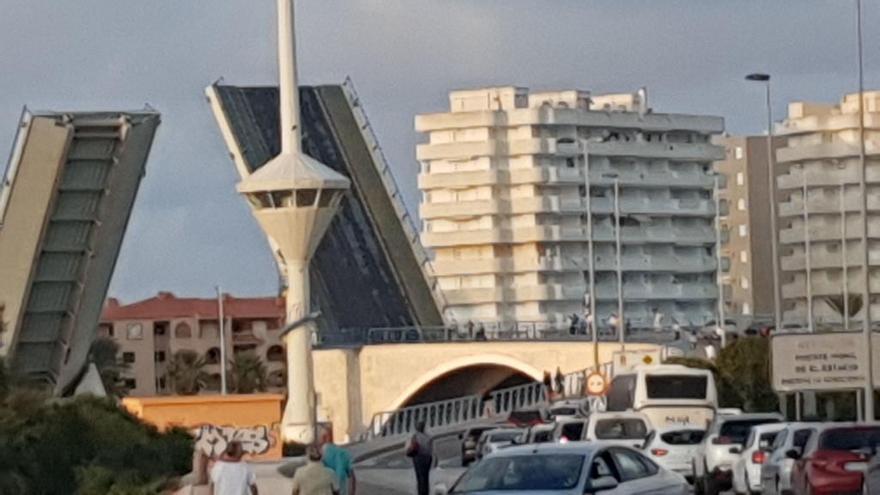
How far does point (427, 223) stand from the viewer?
149 metres

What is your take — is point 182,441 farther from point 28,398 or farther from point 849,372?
point 849,372

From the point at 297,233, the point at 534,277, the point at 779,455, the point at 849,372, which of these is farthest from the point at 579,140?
the point at 779,455

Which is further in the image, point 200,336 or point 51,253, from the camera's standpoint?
point 200,336

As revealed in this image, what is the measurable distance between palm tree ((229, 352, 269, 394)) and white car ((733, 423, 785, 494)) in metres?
84.6

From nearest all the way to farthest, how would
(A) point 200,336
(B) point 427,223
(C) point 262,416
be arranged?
(C) point 262,416
(A) point 200,336
(B) point 427,223

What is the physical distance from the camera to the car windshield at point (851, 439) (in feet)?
97.0

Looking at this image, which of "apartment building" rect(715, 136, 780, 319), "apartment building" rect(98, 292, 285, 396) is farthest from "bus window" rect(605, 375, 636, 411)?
"apartment building" rect(715, 136, 780, 319)

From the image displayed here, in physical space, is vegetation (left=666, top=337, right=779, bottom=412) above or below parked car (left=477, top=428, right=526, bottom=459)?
above

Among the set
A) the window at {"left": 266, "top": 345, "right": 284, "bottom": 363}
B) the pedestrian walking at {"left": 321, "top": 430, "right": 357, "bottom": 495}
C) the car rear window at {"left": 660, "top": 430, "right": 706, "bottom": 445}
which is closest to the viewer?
the pedestrian walking at {"left": 321, "top": 430, "right": 357, "bottom": 495}

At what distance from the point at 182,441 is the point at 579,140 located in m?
108

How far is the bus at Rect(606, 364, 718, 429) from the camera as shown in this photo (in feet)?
160

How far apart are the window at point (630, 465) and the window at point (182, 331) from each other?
117247mm

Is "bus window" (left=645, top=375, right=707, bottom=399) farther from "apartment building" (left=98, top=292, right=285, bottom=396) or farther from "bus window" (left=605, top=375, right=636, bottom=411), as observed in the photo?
"apartment building" (left=98, top=292, right=285, bottom=396)

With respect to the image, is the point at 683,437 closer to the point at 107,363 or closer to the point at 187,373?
the point at 107,363
